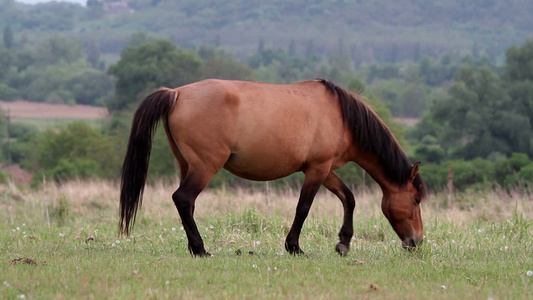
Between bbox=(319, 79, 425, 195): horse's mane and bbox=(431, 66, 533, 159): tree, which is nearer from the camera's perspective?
bbox=(319, 79, 425, 195): horse's mane

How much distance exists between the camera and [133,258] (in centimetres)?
770

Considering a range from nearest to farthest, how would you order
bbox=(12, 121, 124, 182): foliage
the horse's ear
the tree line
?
the horse's ear, the tree line, bbox=(12, 121, 124, 182): foliage

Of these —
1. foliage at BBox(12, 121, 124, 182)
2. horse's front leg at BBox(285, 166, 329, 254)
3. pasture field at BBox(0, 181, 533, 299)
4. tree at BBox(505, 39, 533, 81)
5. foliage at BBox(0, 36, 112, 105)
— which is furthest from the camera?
foliage at BBox(0, 36, 112, 105)

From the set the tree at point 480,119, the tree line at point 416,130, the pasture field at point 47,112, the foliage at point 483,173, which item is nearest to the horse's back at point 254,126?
the tree line at point 416,130

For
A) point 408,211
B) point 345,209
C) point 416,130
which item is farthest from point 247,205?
point 416,130

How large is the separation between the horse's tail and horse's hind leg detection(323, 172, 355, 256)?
212cm

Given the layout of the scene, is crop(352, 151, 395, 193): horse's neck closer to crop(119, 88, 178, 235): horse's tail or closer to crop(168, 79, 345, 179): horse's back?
crop(168, 79, 345, 179): horse's back

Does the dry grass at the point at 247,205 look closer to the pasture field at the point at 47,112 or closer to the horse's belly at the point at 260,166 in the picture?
the horse's belly at the point at 260,166

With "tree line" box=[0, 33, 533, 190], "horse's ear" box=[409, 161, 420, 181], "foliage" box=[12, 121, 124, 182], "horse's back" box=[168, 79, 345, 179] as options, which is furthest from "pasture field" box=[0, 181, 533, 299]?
"foliage" box=[12, 121, 124, 182]

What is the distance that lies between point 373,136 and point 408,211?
3.15 feet

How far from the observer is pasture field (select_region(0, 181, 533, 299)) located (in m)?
6.12

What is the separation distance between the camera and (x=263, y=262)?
7512 mm

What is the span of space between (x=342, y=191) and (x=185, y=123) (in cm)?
213

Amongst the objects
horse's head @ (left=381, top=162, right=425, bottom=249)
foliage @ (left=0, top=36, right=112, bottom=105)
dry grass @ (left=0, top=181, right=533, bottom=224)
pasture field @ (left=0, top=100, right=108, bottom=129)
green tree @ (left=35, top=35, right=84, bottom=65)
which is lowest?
green tree @ (left=35, top=35, right=84, bottom=65)
